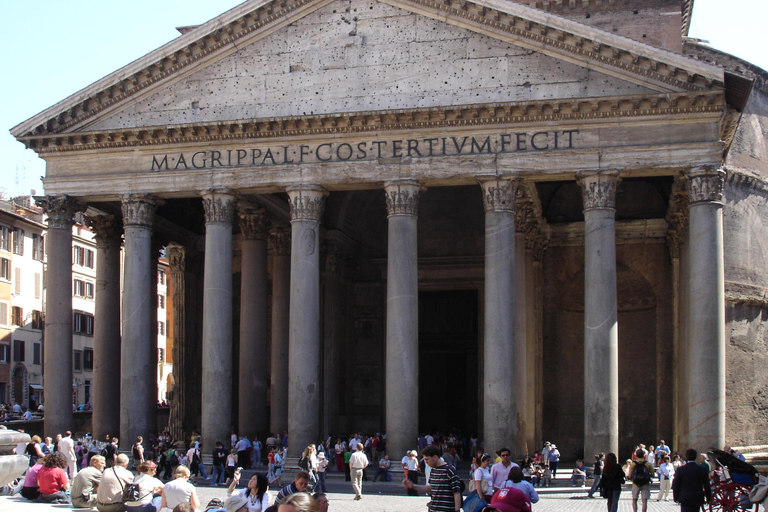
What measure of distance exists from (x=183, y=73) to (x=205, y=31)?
1.20 meters

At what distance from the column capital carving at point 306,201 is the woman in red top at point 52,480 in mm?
10455

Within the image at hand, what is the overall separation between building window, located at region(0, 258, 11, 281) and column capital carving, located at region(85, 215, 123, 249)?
659 inches

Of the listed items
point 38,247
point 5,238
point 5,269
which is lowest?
point 5,269

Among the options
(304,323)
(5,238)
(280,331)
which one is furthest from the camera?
(5,238)

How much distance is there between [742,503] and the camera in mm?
13547

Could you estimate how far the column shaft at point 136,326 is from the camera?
23.1 metres

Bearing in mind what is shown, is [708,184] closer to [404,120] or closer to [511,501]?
[404,120]

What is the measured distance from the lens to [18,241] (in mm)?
43000

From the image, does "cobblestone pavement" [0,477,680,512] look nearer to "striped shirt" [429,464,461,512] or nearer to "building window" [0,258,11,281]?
"striped shirt" [429,464,461,512]

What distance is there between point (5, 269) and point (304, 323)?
2429 cm

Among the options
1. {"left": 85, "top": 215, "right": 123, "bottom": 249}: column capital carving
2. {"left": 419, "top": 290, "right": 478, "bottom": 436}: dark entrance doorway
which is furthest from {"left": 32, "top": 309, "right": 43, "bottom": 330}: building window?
{"left": 419, "top": 290, "right": 478, "bottom": 436}: dark entrance doorway

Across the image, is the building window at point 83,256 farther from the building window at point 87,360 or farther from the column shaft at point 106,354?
the column shaft at point 106,354

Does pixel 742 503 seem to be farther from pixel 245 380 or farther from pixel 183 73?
pixel 183 73

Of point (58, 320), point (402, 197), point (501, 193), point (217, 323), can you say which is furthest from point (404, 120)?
point (58, 320)
